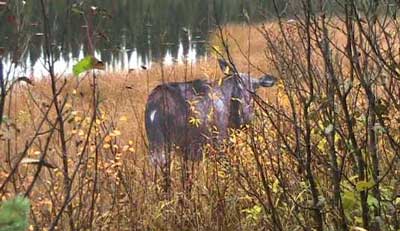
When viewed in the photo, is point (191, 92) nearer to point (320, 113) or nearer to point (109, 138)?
point (109, 138)

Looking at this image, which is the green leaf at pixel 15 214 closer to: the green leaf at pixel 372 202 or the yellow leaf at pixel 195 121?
the green leaf at pixel 372 202

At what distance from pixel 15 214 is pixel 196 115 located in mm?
4313

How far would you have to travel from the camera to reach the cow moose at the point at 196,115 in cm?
464

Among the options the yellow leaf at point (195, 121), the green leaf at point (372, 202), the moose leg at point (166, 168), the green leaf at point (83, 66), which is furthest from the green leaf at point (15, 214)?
the yellow leaf at point (195, 121)

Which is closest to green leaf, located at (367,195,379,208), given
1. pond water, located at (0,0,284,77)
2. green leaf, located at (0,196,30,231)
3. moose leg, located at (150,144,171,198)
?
pond water, located at (0,0,284,77)

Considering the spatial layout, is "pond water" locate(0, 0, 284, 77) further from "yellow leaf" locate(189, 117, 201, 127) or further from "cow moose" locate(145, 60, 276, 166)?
"yellow leaf" locate(189, 117, 201, 127)

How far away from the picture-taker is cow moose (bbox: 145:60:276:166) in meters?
4.64

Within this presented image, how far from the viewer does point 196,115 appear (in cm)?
520

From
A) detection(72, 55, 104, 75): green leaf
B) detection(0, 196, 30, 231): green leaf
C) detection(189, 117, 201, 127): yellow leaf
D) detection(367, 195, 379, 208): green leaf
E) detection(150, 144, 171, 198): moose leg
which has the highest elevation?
detection(72, 55, 104, 75): green leaf

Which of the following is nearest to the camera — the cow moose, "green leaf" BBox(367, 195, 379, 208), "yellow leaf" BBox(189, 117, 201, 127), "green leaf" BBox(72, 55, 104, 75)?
"green leaf" BBox(72, 55, 104, 75)

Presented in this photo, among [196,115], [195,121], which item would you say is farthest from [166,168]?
[196,115]

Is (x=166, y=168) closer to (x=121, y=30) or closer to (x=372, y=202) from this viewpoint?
(x=372, y=202)

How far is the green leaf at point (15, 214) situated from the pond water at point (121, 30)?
566 mm

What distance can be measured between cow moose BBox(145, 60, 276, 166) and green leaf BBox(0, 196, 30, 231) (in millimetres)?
3240
